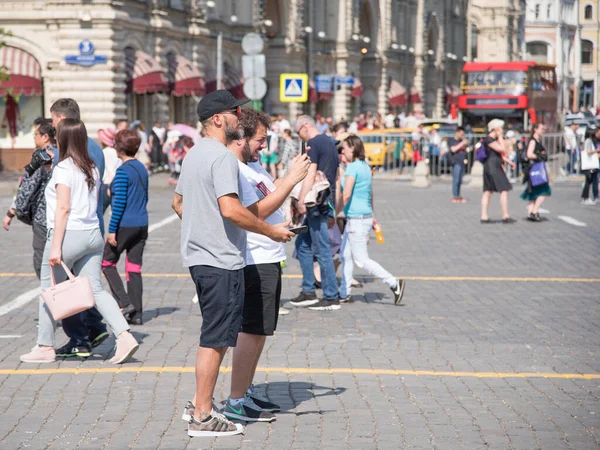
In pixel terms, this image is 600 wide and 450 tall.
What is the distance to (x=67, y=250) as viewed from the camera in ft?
27.3

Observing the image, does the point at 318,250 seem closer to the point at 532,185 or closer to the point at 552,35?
the point at 532,185

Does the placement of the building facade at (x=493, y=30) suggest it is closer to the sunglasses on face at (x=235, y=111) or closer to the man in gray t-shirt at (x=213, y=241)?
the sunglasses on face at (x=235, y=111)

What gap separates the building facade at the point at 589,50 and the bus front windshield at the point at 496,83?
284 ft

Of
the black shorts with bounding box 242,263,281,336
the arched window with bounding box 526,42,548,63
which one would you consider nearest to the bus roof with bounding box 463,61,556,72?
the black shorts with bounding box 242,263,281,336

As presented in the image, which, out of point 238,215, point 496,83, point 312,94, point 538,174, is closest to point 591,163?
point 538,174

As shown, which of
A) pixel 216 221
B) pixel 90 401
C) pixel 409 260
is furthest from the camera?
pixel 409 260

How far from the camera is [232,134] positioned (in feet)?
21.2

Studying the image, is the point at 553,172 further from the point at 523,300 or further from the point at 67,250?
the point at 67,250

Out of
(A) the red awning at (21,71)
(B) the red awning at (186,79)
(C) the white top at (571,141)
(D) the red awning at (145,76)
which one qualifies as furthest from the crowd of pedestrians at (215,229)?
(B) the red awning at (186,79)

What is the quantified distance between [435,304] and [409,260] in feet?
11.8

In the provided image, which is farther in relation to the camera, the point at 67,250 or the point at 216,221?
the point at 67,250

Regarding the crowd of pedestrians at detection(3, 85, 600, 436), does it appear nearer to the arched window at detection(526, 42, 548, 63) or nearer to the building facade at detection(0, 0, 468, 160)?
the building facade at detection(0, 0, 468, 160)

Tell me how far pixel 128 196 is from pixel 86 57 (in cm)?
2596

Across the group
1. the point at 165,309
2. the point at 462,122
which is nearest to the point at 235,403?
the point at 165,309
